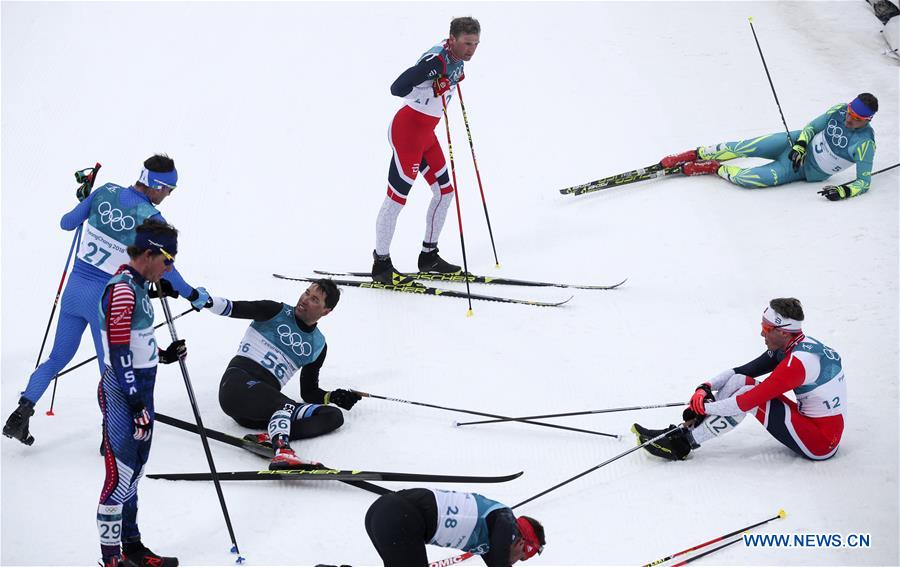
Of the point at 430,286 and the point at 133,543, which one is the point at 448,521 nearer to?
the point at 133,543

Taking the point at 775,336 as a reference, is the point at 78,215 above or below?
above

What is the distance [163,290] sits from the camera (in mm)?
3994

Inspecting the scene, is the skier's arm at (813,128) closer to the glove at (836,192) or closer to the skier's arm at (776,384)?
the glove at (836,192)

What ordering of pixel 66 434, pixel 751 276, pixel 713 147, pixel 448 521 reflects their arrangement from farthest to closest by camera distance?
1. pixel 713 147
2. pixel 751 276
3. pixel 66 434
4. pixel 448 521

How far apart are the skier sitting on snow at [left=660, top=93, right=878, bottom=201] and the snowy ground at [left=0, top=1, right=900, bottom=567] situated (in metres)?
0.13

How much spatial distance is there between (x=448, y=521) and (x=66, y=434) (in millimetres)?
2371

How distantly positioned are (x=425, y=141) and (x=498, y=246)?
1194 millimetres

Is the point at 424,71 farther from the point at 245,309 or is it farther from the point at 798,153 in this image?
the point at 798,153

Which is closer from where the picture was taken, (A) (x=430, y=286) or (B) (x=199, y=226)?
(A) (x=430, y=286)

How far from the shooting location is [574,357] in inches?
217

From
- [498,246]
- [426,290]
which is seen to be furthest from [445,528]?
[498,246]

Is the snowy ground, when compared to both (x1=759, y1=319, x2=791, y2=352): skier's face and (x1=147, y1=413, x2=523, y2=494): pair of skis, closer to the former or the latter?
(x1=147, y1=413, x2=523, y2=494): pair of skis

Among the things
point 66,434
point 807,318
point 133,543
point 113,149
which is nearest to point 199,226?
point 113,149

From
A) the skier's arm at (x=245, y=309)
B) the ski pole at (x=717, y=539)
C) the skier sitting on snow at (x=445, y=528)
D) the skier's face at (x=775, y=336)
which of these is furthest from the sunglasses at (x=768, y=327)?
the skier's arm at (x=245, y=309)
